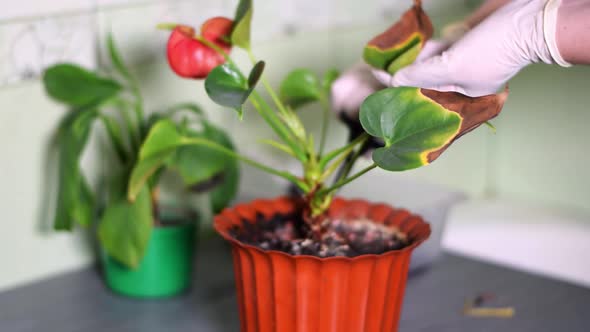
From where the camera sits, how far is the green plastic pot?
1080 millimetres

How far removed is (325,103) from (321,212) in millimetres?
138

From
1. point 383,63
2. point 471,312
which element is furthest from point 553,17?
point 471,312

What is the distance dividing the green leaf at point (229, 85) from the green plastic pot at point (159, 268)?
0.40m

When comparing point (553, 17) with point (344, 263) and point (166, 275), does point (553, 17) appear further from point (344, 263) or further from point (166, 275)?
point (166, 275)

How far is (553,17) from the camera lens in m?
0.74

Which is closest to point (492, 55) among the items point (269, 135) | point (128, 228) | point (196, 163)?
point (196, 163)

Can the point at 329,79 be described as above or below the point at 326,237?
above

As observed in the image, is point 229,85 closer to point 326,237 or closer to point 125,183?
point 326,237

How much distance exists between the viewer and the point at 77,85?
104cm

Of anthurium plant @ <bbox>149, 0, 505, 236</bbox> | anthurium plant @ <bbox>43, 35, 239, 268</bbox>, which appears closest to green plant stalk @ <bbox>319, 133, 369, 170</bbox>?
anthurium plant @ <bbox>149, 0, 505, 236</bbox>

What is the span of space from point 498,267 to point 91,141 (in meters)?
0.68

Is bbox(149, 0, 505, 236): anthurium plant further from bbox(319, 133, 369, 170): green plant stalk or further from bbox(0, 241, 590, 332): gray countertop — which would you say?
bbox(0, 241, 590, 332): gray countertop

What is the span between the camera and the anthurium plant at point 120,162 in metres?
1.01

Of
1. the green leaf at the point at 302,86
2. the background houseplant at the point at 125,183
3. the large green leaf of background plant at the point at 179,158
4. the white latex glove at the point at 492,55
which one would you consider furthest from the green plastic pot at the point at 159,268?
the white latex glove at the point at 492,55
